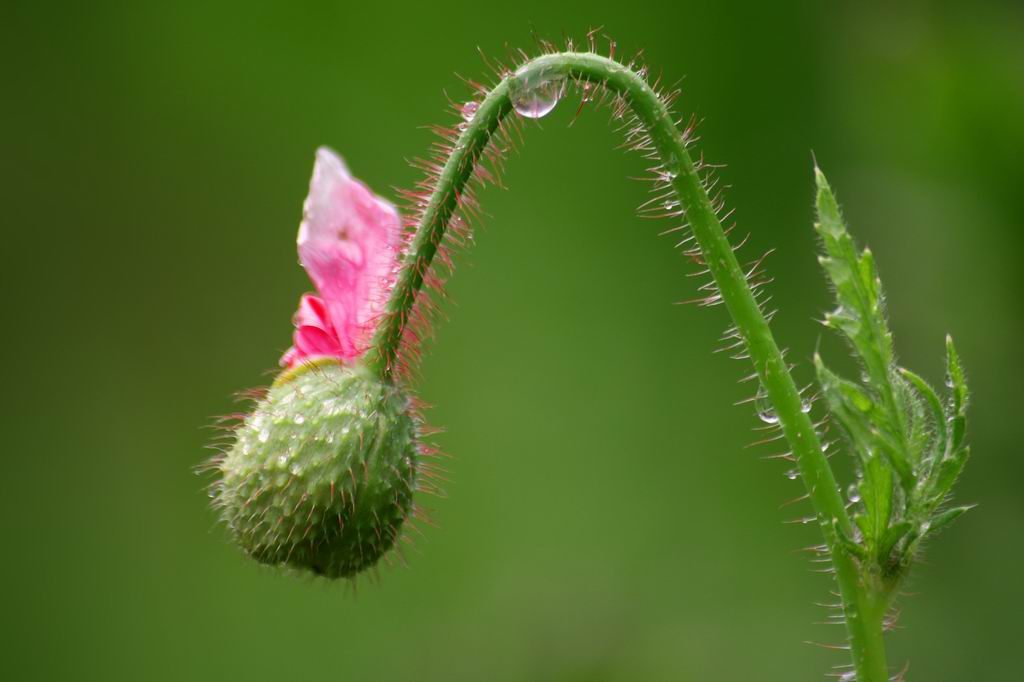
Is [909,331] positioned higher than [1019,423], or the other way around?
[909,331]

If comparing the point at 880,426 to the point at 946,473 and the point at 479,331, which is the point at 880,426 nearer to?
the point at 946,473

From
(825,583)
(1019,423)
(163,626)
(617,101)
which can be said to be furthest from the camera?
(163,626)

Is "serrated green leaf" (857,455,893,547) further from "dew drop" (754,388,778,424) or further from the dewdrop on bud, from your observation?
the dewdrop on bud

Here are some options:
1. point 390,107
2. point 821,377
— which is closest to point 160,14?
point 390,107

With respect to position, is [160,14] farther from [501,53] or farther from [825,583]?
[825,583]

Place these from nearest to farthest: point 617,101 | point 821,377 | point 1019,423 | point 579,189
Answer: point 821,377 < point 617,101 < point 1019,423 < point 579,189

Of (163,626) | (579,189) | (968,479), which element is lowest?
(163,626)

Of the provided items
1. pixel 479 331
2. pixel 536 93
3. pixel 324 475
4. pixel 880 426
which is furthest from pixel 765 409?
pixel 479 331

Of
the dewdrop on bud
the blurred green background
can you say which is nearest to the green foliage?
the dewdrop on bud
